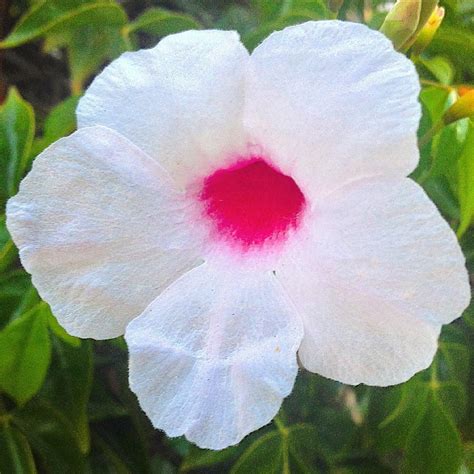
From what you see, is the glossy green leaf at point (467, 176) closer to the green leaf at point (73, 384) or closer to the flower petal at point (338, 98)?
the flower petal at point (338, 98)

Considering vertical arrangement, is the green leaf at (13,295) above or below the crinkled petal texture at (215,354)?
below

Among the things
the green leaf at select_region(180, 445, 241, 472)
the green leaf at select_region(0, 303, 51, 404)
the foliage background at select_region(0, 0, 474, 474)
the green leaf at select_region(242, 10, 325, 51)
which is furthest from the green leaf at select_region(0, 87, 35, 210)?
the green leaf at select_region(180, 445, 241, 472)

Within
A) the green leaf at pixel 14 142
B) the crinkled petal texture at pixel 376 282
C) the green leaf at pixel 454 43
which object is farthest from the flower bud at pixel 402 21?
the green leaf at pixel 14 142

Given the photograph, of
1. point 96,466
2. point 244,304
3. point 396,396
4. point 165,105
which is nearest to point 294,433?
point 396,396

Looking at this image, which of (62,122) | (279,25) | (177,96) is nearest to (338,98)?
(177,96)

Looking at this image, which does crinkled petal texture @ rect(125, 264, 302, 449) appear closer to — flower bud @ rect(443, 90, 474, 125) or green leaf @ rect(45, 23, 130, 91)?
flower bud @ rect(443, 90, 474, 125)

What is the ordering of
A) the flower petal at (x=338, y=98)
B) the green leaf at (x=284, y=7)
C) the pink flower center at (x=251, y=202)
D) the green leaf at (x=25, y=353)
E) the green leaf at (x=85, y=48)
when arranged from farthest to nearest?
the green leaf at (x=85, y=48), the green leaf at (x=284, y=7), the green leaf at (x=25, y=353), the pink flower center at (x=251, y=202), the flower petal at (x=338, y=98)

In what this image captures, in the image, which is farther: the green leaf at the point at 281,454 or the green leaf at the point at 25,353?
the green leaf at the point at 281,454

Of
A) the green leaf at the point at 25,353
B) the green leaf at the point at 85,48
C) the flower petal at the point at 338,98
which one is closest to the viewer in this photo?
the flower petal at the point at 338,98
